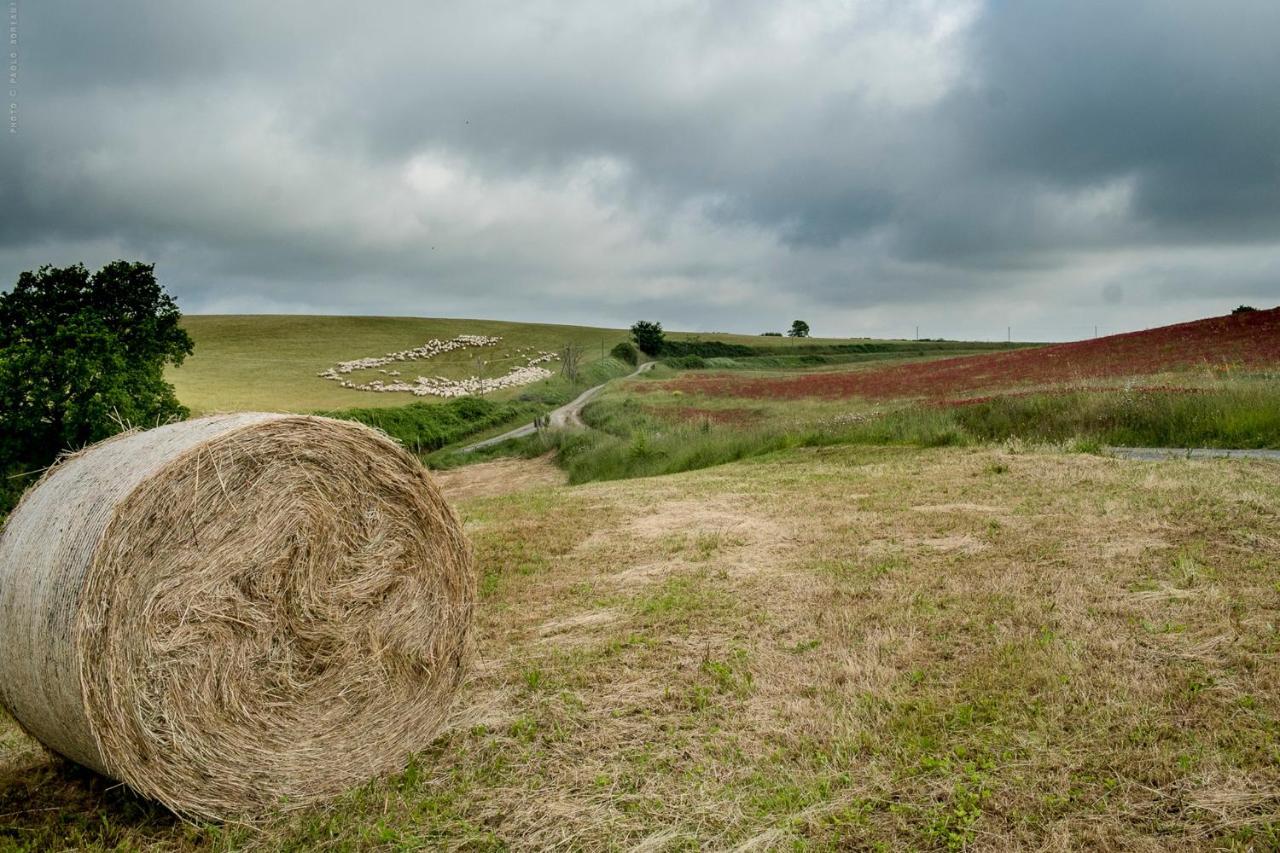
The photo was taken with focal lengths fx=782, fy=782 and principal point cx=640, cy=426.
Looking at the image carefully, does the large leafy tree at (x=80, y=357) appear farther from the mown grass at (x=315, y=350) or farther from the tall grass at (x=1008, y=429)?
the tall grass at (x=1008, y=429)

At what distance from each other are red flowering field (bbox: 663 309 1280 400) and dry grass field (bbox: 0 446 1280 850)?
18058 mm

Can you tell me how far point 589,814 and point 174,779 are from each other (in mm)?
2494

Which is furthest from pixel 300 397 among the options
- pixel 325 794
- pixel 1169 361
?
pixel 325 794

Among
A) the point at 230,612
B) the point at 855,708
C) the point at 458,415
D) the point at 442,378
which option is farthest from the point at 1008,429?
the point at 442,378

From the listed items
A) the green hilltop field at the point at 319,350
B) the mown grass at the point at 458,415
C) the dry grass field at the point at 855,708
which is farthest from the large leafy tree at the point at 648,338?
the dry grass field at the point at 855,708

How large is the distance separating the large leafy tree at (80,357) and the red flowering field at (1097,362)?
26.1m

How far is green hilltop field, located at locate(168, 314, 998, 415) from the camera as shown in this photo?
1937 inches

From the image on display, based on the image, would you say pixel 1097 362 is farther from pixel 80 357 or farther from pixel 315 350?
pixel 315 350

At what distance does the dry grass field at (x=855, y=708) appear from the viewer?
14.3 feet

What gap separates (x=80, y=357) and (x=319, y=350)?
4952cm

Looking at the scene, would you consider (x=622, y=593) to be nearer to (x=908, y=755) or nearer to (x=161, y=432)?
(x=908, y=755)

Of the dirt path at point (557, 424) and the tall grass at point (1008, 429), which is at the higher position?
the tall grass at point (1008, 429)

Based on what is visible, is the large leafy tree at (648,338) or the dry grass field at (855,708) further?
the large leafy tree at (648,338)

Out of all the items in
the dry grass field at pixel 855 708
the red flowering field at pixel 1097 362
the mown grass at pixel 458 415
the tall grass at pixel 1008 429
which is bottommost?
the mown grass at pixel 458 415
